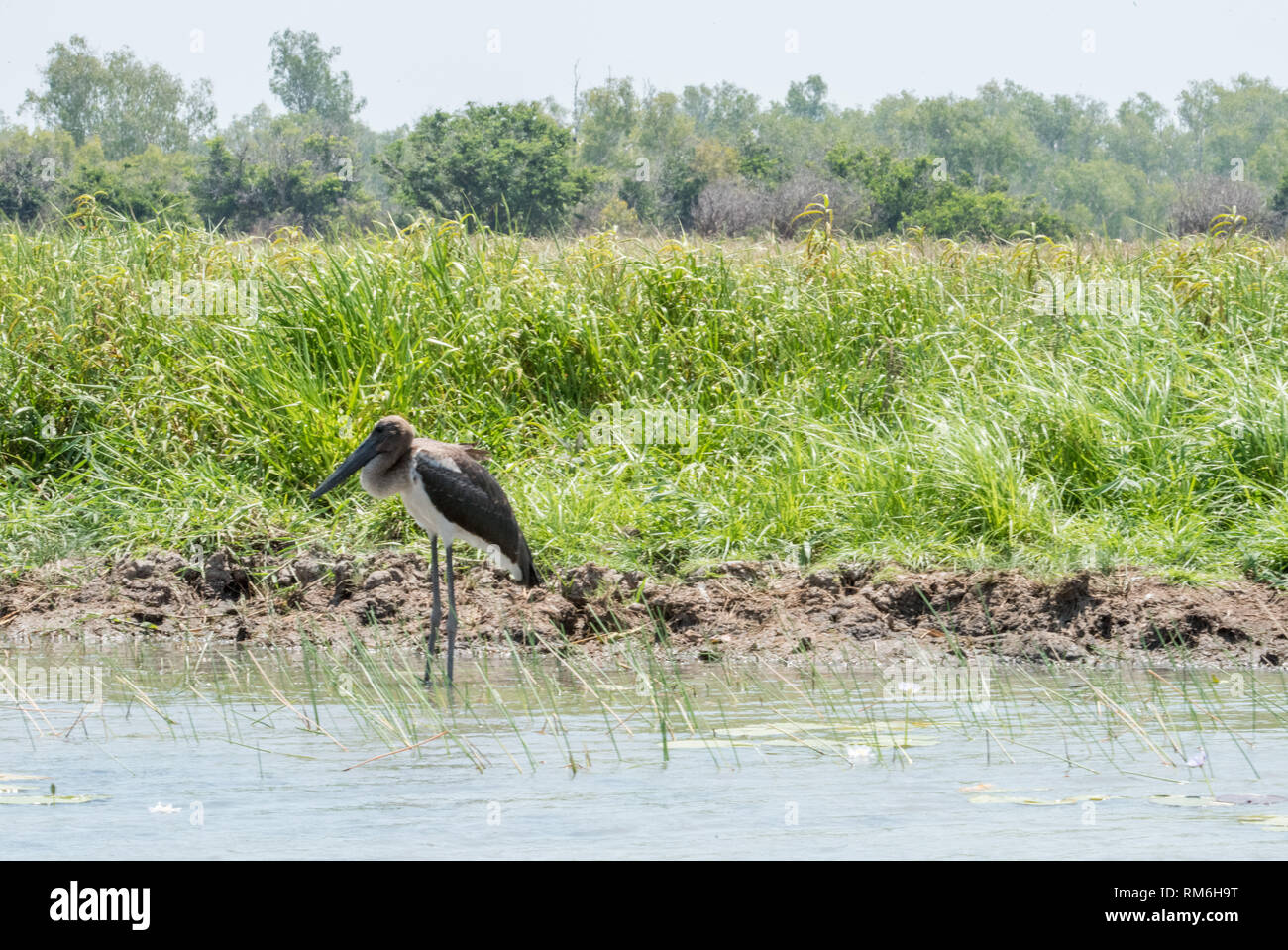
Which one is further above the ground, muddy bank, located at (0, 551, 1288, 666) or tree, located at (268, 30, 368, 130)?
tree, located at (268, 30, 368, 130)

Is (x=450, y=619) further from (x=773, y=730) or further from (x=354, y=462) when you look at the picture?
(x=773, y=730)

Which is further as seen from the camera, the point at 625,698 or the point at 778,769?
the point at 625,698

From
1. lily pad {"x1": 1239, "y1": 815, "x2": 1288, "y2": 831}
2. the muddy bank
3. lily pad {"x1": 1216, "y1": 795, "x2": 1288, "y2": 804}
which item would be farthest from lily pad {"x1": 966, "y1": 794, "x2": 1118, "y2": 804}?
the muddy bank

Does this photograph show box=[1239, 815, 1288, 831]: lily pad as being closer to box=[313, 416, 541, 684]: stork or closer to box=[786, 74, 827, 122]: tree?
box=[313, 416, 541, 684]: stork

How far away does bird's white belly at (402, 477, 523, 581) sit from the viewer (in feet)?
26.1

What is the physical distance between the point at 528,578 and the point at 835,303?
485 centimetres

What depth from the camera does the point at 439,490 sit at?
25.8 ft

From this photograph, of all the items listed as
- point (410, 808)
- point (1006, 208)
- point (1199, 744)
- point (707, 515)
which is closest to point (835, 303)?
point (707, 515)

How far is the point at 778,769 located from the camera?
5.54m

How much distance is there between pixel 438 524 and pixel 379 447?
515 mm

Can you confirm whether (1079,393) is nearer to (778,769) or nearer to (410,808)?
(778,769)
